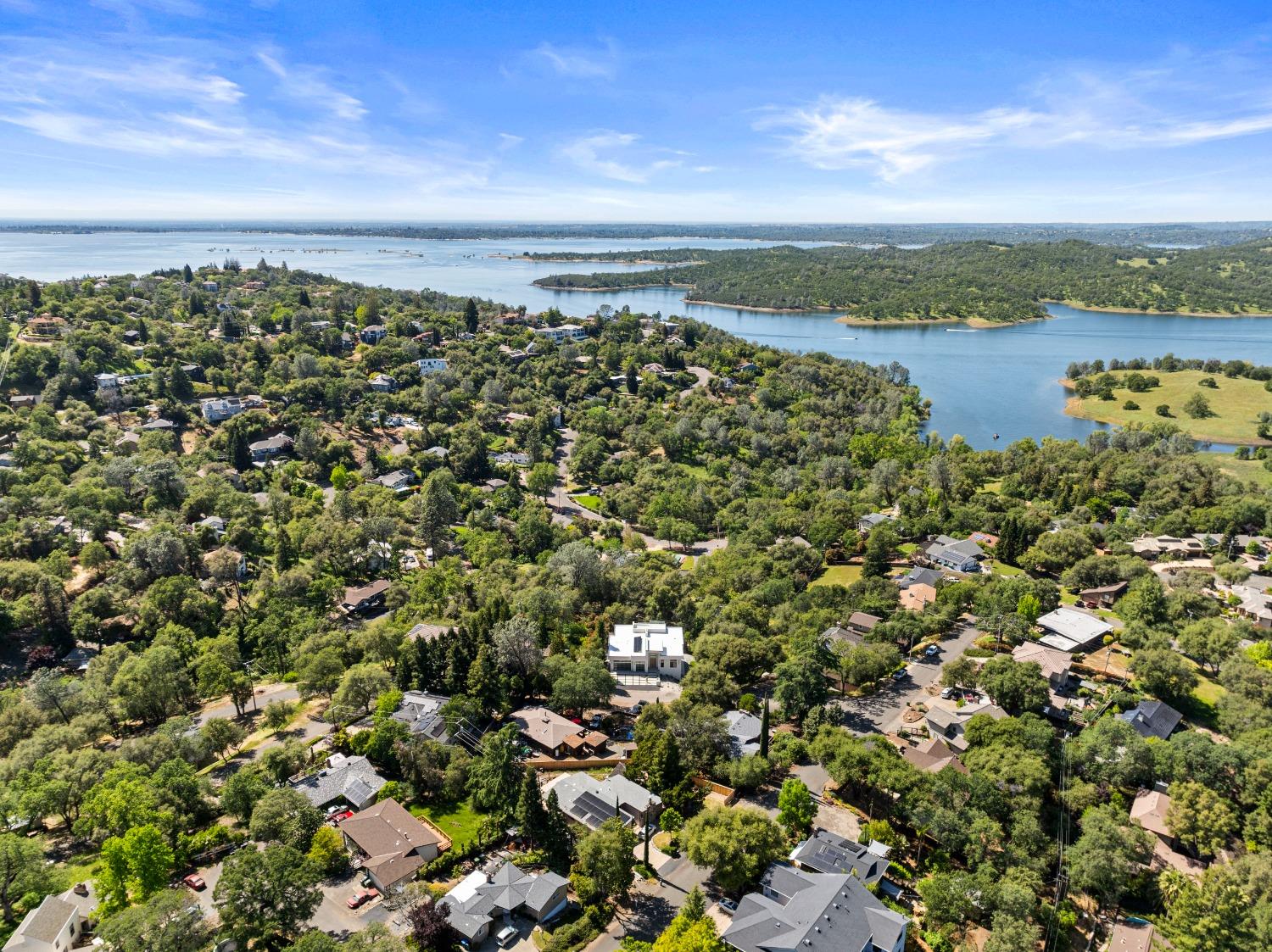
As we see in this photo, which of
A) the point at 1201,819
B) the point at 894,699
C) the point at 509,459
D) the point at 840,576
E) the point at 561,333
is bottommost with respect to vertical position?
the point at 840,576

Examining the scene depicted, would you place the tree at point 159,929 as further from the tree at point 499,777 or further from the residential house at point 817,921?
the residential house at point 817,921

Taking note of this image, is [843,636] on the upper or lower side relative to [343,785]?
lower

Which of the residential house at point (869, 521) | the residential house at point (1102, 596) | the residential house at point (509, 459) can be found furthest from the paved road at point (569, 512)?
the residential house at point (1102, 596)

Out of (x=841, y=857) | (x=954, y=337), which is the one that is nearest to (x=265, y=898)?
(x=841, y=857)

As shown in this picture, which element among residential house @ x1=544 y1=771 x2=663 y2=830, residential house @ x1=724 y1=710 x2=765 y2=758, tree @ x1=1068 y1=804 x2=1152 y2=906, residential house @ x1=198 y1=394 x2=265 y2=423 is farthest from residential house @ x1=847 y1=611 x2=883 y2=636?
residential house @ x1=198 y1=394 x2=265 y2=423

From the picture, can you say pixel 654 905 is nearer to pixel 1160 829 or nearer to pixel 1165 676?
pixel 1160 829

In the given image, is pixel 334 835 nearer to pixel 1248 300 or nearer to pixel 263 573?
pixel 263 573

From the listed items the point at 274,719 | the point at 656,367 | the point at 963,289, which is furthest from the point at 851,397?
the point at 963,289
